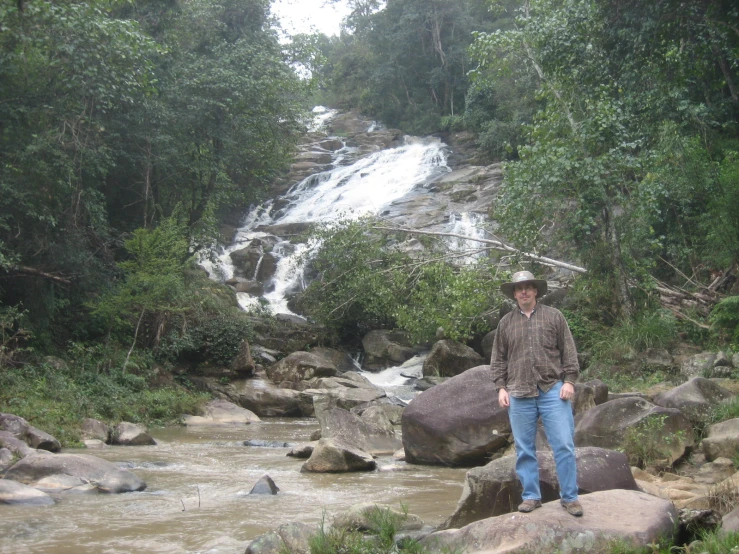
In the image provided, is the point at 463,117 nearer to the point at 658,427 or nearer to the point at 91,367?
the point at 91,367

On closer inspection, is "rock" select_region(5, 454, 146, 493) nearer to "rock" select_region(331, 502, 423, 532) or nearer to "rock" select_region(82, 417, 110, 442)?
"rock" select_region(331, 502, 423, 532)

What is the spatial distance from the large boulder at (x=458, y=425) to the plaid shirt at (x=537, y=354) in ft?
13.8

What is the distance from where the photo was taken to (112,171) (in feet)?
66.2

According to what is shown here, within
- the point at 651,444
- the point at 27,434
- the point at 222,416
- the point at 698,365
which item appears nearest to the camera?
the point at 651,444

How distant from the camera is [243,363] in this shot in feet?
60.4

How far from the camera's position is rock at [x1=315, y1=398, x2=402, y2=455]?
10688mm

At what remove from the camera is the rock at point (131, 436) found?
11734mm

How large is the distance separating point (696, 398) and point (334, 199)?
23324mm

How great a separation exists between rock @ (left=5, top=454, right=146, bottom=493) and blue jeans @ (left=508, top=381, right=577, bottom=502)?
4.64 m

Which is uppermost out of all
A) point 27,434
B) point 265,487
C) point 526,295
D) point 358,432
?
point 526,295

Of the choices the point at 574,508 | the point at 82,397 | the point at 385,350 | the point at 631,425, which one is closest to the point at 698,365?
the point at 631,425

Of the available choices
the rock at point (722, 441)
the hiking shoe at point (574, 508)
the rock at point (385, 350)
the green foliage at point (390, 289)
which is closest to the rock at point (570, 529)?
the hiking shoe at point (574, 508)

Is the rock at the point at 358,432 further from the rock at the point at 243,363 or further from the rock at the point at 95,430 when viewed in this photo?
the rock at the point at 243,363

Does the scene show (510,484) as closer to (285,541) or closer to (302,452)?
(285,541)
